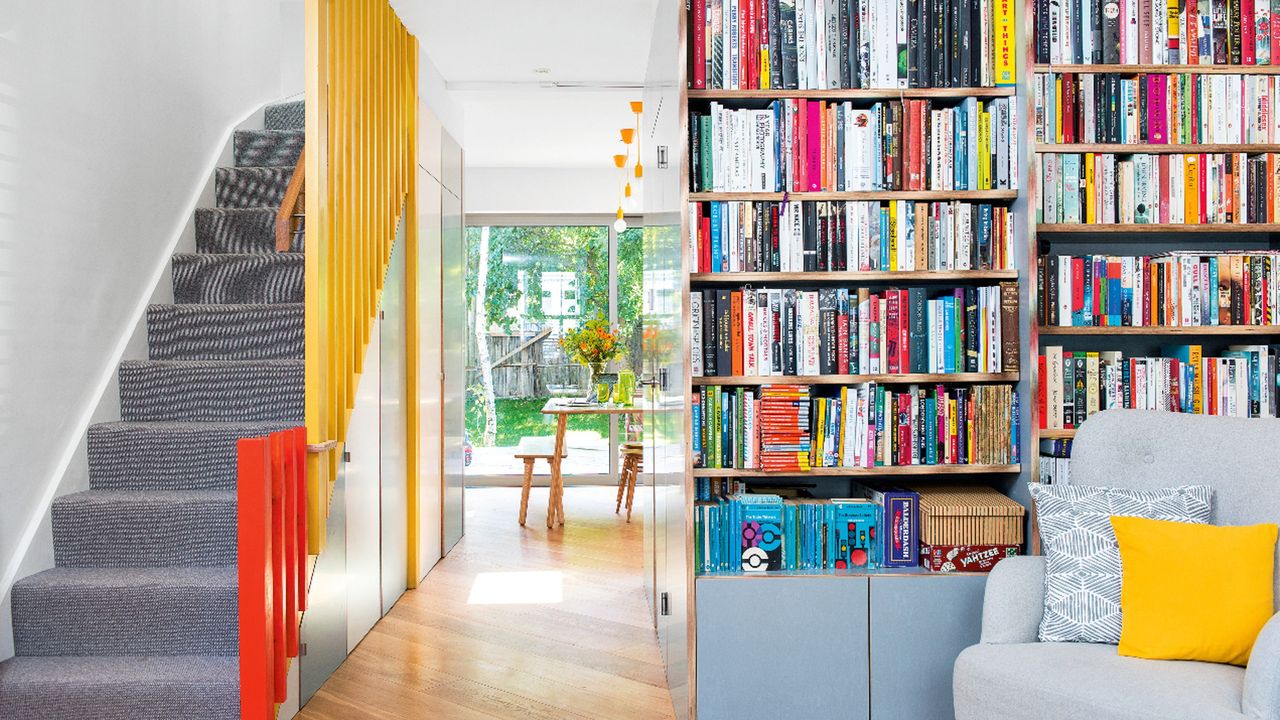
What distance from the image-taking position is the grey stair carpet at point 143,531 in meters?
2.77

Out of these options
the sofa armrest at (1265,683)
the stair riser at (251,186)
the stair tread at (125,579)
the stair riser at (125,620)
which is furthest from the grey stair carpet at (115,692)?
the sofa armrest at (1265,683)

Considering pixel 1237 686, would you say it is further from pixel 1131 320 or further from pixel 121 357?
pixel 121 357

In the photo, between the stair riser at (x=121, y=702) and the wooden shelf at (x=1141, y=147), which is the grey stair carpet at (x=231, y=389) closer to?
the stair riser at (x=121, y=702)

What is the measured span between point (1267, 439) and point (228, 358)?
3.31 metres

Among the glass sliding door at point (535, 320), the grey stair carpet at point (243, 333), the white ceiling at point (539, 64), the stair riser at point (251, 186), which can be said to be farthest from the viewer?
Result: the glass sliding door at point (535, 320)

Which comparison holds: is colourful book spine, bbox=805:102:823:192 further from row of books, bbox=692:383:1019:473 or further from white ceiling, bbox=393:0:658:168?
white ceiling, bbox=393:0:658:168

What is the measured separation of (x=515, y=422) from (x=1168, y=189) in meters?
5.84

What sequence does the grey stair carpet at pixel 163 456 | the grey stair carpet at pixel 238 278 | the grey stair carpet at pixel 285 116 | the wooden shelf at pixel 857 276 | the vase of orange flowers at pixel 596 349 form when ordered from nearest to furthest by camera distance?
the wooden shelf at pixel 857 276 → the grey stair carpet at pixel 163 456 → the grey stair carpet at pixel 238 278 → the grey stair carpet at pixel 285 116 → the vase of orange flowers at pixel 596 349

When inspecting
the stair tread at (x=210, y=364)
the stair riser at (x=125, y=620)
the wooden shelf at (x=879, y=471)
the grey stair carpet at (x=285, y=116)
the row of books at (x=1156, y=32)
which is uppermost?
the grey stair carpet at (x=285, y=116)

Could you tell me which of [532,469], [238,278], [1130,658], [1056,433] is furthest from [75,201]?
[532,469]

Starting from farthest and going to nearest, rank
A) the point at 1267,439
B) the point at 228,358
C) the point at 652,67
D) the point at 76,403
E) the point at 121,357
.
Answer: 1. the point at 652,67
2. the point at 228,358
3. the point at 121,357
4. the point at 76,403
5. the point at 1267,439

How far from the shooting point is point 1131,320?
2.72 m

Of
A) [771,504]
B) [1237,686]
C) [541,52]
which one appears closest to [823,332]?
[771,504]

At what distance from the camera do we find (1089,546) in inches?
88.7
